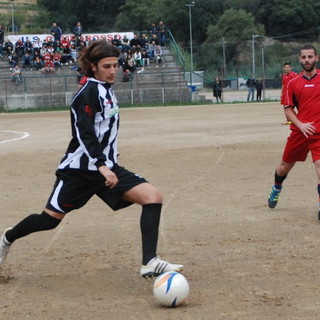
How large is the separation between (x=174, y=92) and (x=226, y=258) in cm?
3831

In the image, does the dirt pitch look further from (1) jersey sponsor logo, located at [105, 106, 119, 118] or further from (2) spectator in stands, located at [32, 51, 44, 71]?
(2) spectator in stands, located at [32, 51, 44, 71]

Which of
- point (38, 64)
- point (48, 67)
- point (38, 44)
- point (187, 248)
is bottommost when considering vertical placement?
point (187, 248)

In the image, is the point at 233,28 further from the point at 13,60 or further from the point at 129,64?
the point at 13,60

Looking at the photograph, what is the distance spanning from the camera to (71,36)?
51906 millimetres

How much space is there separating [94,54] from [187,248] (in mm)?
2318

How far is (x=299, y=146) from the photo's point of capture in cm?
900

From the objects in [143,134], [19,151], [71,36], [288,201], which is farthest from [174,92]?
[288,201]

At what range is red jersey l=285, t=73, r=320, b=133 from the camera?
8.73 metres

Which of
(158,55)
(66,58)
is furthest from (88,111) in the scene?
(158,55)

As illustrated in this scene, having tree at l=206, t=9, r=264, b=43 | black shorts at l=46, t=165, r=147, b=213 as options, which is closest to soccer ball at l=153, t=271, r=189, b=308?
black shorts at l=46, t=165, r=147, b=213

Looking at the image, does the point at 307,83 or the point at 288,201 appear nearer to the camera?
the point at 307,83

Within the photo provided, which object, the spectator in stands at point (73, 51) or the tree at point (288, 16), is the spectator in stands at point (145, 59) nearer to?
the spectator in stands at point (73, 51)

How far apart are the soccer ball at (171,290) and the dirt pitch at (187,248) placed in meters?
0.07

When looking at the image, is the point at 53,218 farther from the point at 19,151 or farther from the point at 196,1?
the point at 196,1
